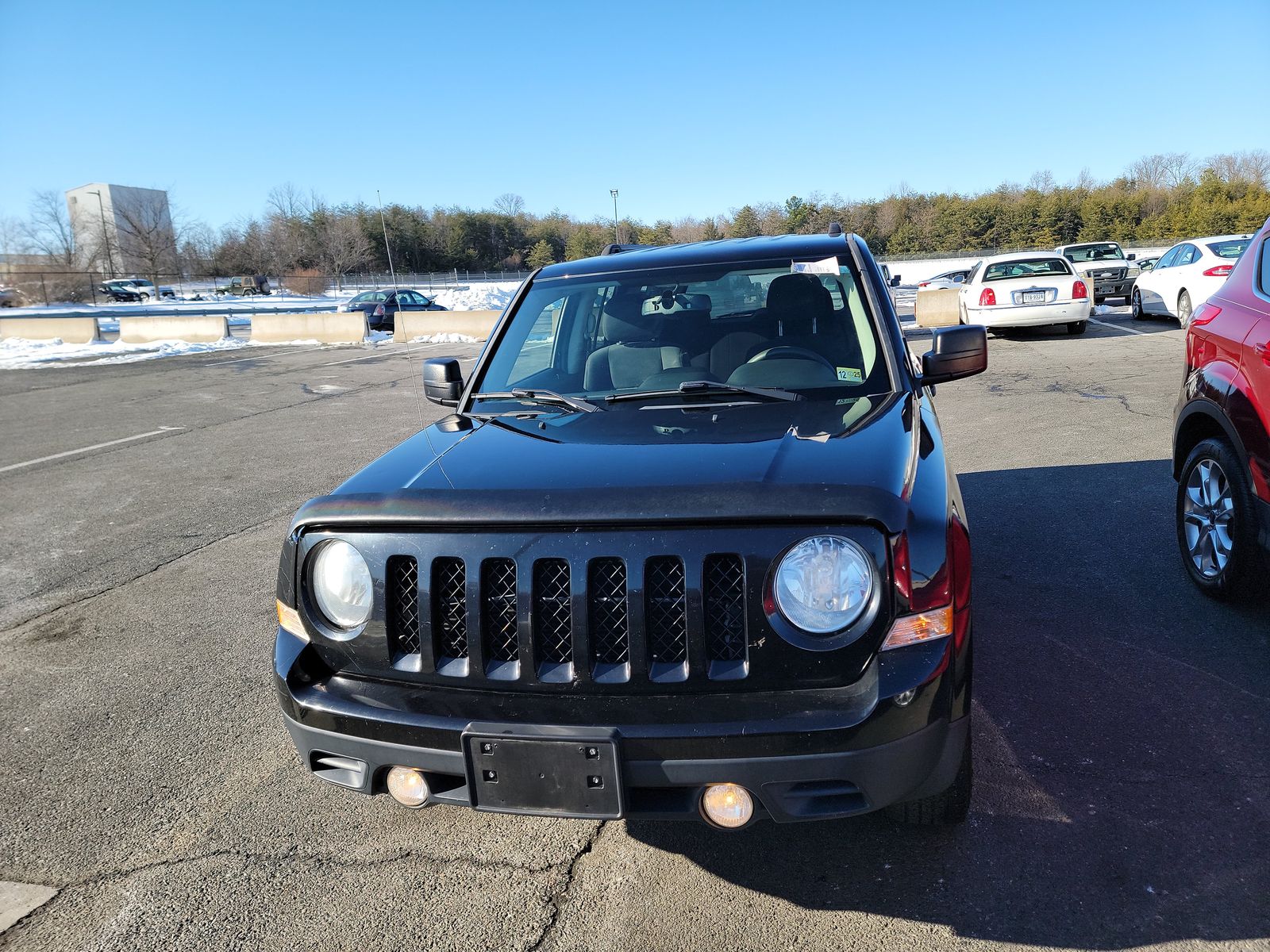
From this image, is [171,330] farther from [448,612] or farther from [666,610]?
[666,610]

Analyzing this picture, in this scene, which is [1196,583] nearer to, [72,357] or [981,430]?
[981,430]

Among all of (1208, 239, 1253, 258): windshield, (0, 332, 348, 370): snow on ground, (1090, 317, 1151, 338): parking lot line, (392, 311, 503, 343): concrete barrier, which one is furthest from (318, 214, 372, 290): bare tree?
(1208, 239, 1253, 258): windshield

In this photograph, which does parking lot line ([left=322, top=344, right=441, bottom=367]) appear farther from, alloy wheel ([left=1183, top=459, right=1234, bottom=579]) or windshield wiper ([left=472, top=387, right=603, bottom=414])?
alloy wheel ([left=1183, top=459, right=1234, bottom=579])

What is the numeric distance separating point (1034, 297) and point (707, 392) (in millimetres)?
14523

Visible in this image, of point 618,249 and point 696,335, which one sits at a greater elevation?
point 618,249

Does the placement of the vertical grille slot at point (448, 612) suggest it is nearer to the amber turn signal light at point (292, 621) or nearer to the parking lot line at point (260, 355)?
the amber turn signal light at point (292, 621)

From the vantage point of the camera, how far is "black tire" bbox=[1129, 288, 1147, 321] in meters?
18.3

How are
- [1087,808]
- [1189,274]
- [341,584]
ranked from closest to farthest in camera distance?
[341,584], [1087,808], [1189,274]

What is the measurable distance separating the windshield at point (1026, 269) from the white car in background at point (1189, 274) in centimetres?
181

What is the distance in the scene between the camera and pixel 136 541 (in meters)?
6.35

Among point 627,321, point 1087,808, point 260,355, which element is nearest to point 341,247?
point 260,355

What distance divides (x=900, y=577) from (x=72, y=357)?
82.8 feet

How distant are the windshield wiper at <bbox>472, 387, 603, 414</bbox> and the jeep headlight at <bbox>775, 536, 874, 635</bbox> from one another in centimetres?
128

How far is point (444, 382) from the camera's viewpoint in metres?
3.97
